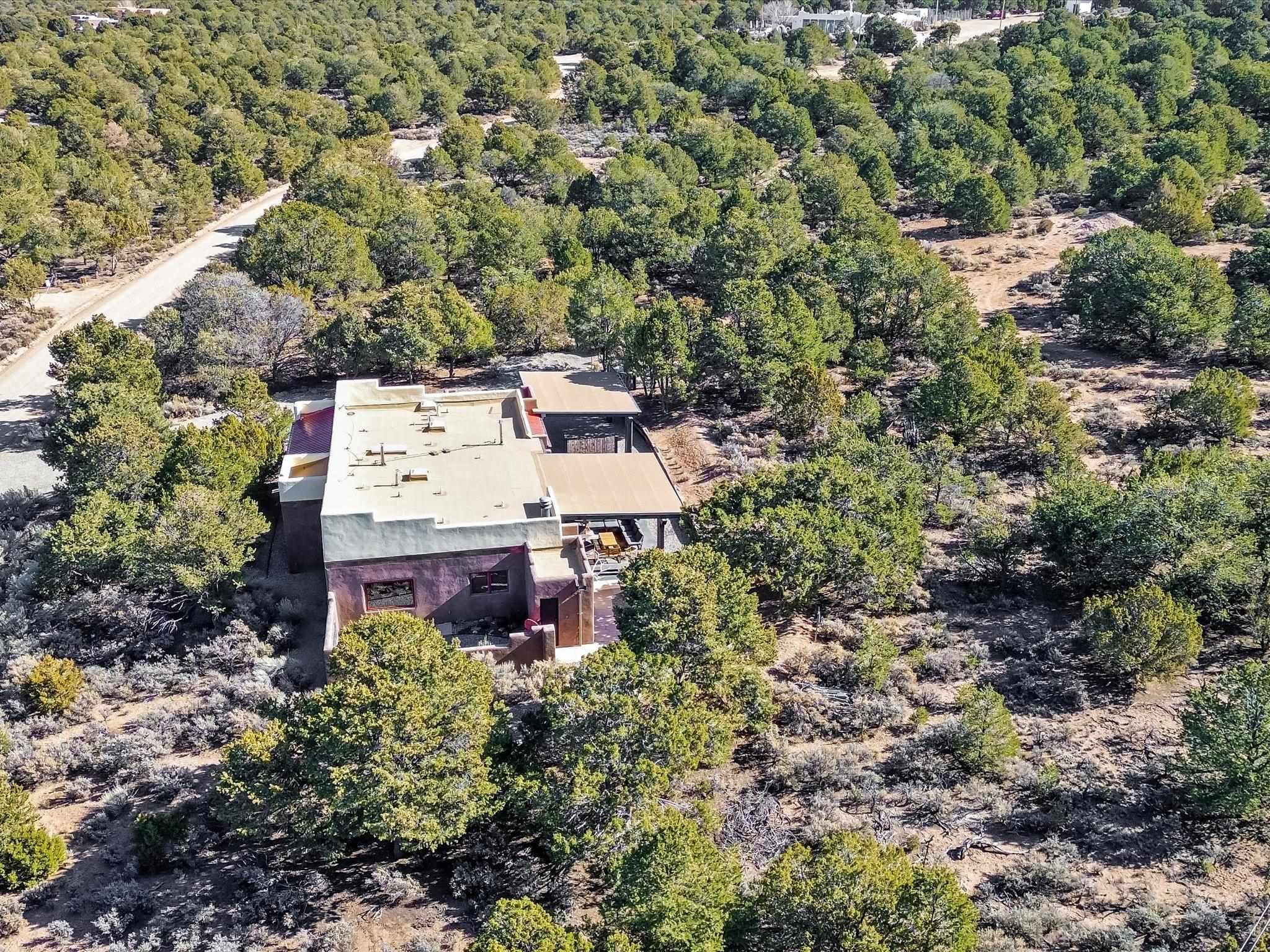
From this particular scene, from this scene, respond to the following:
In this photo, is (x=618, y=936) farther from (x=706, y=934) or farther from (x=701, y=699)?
(x=701, y=699)

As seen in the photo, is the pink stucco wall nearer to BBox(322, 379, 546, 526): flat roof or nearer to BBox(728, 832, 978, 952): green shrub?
BBox(322, 379, 546, 526): flat roof

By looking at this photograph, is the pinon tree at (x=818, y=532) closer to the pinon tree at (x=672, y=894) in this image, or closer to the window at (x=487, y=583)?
the window at (x=487, y=583)

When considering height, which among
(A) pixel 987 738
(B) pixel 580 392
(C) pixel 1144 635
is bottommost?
(A) pixel 987 738

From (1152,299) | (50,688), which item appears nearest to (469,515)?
(50,688)

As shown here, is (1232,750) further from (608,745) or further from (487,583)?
(487,583)

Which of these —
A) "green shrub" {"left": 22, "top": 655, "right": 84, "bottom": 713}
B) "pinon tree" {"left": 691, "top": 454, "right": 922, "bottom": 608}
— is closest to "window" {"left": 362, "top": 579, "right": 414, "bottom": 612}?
"green shrub" {"left": 22, "top": 655, "right": 84, "bottom": 713}

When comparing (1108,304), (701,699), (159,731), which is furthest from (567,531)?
(1108,304)
